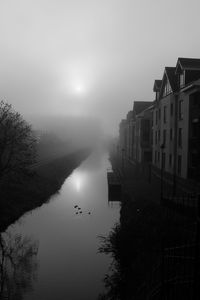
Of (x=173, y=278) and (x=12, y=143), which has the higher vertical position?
(x=12, y=143)

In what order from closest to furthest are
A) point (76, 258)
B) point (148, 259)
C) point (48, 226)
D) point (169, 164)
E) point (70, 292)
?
1. point (148, 259)
2. point (70, 292)
3. point (76, 258)
4. point (48, 226)
5. point (169, 164)

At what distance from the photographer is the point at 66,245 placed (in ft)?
75.6

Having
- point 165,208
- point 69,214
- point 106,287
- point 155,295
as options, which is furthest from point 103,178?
point 155,295

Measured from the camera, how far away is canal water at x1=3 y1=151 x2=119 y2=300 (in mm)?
16750

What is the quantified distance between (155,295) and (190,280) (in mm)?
1382

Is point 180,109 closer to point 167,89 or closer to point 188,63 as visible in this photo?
point 188,63

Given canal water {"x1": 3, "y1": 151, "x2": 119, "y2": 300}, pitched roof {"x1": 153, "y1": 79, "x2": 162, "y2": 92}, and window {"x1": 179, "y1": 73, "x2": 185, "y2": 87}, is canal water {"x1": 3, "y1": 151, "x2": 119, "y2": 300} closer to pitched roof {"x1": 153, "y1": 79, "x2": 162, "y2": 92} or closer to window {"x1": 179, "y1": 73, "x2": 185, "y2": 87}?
window {"x1": 179, "y1": 73, "x2": 185, "y2": 87}

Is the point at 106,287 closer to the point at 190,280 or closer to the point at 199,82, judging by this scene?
the point at 190,280

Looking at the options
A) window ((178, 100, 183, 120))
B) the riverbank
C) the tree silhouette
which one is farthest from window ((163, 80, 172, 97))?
the tree silhouette

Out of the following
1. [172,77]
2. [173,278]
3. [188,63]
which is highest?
[188,63]

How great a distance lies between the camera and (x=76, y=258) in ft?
67.8

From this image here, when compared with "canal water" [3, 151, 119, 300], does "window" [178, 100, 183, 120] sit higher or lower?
higher

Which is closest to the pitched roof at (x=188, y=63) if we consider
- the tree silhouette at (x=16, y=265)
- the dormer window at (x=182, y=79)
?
the dormer window at (x=182, y=79)

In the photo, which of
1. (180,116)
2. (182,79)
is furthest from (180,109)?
(182,79)
